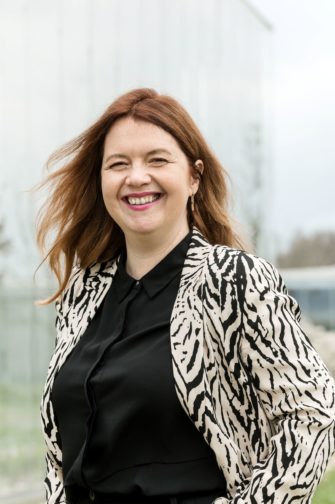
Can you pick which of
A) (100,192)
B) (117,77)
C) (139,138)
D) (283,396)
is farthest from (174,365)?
(117,77)

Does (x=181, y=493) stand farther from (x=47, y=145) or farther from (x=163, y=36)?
(x=163, y=36)

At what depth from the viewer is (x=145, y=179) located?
2.35 m

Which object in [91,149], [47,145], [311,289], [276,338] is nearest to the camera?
[276,338]

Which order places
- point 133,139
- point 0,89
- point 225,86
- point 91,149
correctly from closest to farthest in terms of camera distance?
1. point 133,139
2. point 91,149
3. point 0,89
4. point 225,86

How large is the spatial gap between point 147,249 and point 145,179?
22 cm

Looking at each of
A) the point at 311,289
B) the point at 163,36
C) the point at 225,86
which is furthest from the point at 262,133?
the point at 311,289

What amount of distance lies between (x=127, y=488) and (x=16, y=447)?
13.2 feet

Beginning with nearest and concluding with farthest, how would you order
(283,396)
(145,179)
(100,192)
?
(283,396) < (145,179) < (100,192)

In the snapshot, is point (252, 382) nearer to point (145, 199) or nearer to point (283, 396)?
point (283, 396)

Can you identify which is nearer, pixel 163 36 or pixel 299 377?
pixel 299 377

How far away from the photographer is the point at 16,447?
6051mm

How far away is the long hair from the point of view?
2.44 meters

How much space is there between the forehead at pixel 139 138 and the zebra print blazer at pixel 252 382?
32 centimetres

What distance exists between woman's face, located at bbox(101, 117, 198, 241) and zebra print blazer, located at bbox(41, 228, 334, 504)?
21 cm
